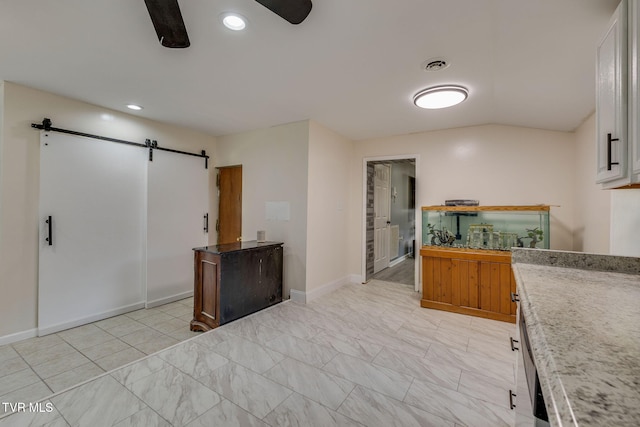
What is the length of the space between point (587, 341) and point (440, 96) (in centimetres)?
248

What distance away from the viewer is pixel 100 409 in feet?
5.50

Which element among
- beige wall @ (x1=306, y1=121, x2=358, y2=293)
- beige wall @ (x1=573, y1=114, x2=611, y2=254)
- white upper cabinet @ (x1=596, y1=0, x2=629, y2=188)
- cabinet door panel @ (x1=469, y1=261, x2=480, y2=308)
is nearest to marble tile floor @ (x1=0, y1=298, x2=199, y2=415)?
beige wall @ (x1=306, y1=121, x2=358, y2=293)

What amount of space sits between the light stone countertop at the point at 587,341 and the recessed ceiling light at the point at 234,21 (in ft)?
7.11

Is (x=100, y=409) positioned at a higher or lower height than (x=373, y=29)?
lower

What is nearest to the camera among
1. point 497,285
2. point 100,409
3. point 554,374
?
point 554,374

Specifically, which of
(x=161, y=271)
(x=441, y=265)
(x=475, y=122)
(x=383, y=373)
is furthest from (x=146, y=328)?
(x=475, y=122)

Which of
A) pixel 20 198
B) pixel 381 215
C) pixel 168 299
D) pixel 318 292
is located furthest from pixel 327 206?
pixel 20 198

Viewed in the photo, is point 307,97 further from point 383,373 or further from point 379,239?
point 379,239

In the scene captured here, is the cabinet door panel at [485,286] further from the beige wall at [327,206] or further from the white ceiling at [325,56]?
the beige wall at [327,206]

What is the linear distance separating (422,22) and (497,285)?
2.86 meters

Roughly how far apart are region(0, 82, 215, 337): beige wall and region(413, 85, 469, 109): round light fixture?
3.94 metres

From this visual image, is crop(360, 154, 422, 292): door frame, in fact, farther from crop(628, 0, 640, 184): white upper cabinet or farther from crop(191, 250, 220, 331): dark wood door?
crop(628, 0, 640, 184): white upper cabinet

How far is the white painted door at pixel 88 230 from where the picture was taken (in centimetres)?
292

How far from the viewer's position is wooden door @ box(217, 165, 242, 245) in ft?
14.8
